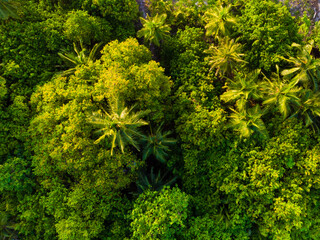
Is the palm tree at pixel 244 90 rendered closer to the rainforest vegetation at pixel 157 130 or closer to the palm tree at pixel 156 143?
the rainforest vegetation at pixel 157 130

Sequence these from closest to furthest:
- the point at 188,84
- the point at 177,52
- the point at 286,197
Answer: the point at 286,197, the point at 188,84, the point at 177,52

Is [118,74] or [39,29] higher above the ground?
[118,74]

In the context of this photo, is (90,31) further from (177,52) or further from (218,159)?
(218,159)

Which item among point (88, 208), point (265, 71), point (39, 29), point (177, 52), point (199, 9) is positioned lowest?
point (88, 208)

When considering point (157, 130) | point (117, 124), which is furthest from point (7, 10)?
point (157, 130)

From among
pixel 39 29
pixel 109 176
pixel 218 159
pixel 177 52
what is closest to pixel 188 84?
pixel 177 52

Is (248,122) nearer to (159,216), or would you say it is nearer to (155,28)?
(159,216)
